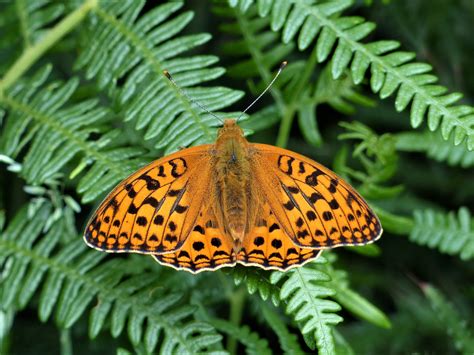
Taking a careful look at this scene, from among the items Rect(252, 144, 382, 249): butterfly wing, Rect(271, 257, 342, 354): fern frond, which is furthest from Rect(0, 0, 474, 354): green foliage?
Rect(252, 144, 382, 249): butterfly wing

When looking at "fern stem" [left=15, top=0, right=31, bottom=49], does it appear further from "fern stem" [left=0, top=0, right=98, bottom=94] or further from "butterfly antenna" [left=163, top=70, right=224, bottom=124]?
"butterfly antenna" [left=163, top=70, right=224, bottom=124]

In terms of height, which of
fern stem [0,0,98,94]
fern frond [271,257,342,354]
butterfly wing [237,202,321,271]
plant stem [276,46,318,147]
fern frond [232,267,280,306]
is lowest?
fern frond [271,257,342,354]

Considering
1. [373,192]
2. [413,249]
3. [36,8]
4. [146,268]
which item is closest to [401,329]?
[413,249]

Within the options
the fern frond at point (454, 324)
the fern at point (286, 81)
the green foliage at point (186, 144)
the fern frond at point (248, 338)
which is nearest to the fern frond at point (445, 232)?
the green foliage at point (186, 144)

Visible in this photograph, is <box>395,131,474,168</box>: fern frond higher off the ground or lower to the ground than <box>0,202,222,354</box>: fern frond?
higher

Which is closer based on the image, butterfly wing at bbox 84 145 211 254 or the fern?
butterfly wing at bbox 84 145 211 254

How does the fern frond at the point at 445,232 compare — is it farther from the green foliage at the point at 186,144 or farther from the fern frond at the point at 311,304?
the fern frond at the point at 311,304

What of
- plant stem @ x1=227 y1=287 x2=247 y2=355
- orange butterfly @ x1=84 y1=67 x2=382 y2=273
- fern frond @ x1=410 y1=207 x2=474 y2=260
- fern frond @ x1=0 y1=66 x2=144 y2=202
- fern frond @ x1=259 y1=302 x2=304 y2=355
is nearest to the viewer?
orange butterfly @ x1=84 y1=67 x2=382 y2=273

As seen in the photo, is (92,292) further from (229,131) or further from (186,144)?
(229,131)
